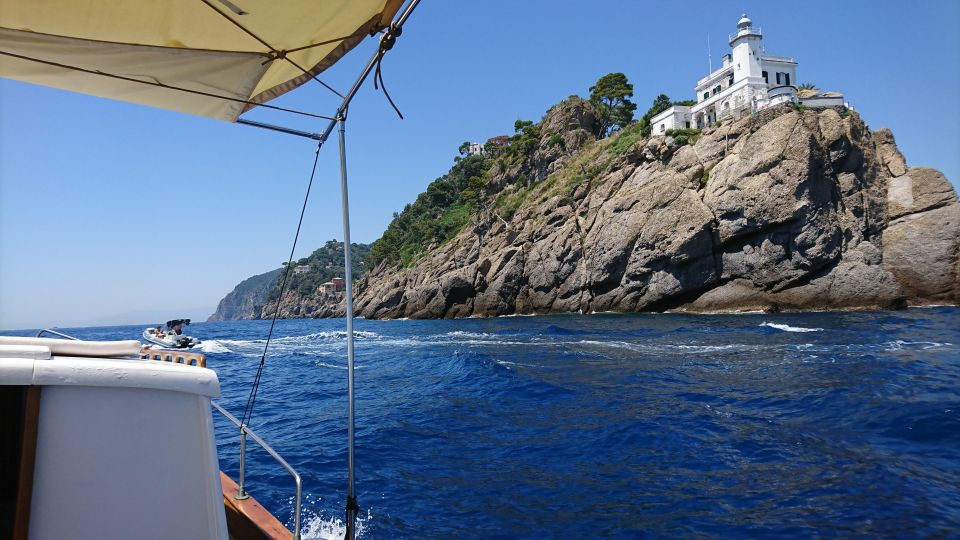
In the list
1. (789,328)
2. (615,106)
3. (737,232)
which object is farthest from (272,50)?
(615,106)

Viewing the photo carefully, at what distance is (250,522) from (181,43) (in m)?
3.54

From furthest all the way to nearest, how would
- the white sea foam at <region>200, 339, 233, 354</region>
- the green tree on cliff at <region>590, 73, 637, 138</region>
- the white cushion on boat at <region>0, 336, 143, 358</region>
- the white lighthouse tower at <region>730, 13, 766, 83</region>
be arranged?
1. the green tree on cliff at <region>590, 73, 637, 138</region>
2. the white lighthouse tower at <region>730, 13, 766, 83</region>
3. the white sea foam at <region>200, 339, 233, 354</region>
4. the white cushion on boat at <region>0, 336, 143, 358</region>

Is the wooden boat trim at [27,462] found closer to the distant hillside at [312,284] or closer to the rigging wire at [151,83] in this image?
the rigging wire at [151,83]

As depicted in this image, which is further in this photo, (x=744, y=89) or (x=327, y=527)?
(x=744, y=89)

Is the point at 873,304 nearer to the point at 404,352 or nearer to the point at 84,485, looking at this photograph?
the point at 404,352

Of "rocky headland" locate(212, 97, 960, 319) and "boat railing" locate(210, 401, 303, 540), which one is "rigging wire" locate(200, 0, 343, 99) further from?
"rocky headland" locate(212, 97, 960, 319)

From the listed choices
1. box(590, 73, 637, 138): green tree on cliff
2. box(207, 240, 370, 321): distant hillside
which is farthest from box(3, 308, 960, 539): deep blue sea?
box(207, 240, 370, 321): distant hillside

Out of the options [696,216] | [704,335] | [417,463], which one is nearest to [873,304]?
[696,216]

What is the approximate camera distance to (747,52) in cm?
4725

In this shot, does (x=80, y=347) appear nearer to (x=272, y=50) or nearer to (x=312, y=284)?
(x=272, y=50)

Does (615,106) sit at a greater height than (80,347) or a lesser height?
greater

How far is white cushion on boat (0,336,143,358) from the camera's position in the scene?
2.91m

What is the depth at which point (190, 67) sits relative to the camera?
13.3 ft

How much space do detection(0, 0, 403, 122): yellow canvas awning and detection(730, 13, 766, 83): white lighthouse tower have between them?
52.0 meters
